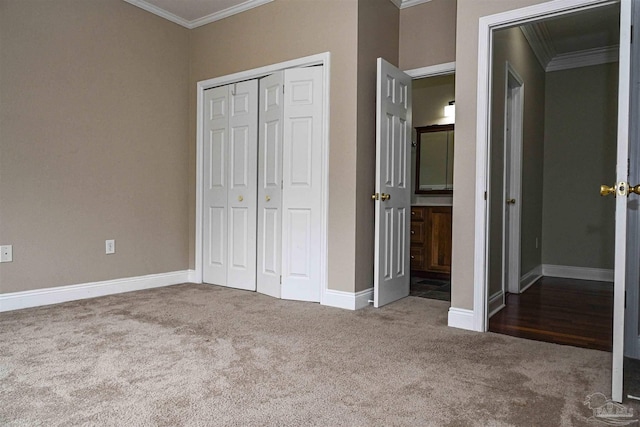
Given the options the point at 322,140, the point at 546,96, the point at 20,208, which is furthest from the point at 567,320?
the point at 20,208

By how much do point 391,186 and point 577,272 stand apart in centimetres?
308

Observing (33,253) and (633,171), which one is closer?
(633,171)

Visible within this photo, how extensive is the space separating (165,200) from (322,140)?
184 cm

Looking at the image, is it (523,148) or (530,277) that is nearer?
(523,148)

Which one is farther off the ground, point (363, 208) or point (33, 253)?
point (363, 208)

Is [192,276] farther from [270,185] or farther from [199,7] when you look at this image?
[199,7]

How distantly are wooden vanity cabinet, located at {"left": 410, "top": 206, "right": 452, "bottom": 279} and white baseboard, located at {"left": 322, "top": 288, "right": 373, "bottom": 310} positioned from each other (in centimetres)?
173

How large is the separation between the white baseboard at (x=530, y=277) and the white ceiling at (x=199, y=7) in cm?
297

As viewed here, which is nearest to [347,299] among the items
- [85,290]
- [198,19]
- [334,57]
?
[334,57]

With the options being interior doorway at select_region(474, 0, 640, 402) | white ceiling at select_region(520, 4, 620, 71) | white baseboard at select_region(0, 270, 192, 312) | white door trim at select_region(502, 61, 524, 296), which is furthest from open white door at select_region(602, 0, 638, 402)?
white baseboard at select_region(0, 270, 192, 312)

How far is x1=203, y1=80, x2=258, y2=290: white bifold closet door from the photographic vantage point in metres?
4.05

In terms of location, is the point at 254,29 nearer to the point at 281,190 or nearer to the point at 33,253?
the point at 281,190

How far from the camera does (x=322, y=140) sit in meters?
3.57

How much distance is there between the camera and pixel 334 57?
11.5 feet
